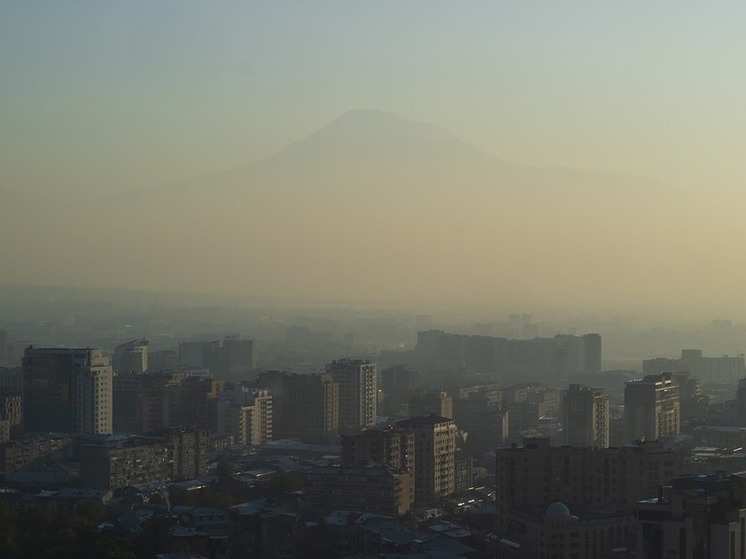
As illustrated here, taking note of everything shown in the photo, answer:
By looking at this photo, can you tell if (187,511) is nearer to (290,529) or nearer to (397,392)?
(290,529)

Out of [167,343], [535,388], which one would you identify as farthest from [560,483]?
[167,343]

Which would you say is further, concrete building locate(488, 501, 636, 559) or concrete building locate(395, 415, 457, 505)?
concrete building locate(395, 415, 457, 505)

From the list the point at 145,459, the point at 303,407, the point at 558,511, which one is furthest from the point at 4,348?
the point at 558,511

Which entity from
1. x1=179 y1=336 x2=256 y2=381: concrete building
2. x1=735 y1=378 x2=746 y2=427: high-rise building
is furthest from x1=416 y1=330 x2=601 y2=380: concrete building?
x1=735 y1=378 x2=746 y2=427: high-rise building

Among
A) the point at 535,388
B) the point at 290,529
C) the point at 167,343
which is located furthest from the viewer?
the point at 167,343

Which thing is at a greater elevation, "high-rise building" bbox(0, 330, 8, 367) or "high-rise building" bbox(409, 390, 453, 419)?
"high-rise building" bbox(0, 330, 8, 367)

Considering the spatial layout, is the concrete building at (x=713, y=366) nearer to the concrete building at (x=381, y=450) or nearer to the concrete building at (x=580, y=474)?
the concrete building at (x=381, y=450)

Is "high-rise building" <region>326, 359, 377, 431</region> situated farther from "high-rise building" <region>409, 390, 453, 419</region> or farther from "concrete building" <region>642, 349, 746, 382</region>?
"concrete building" <region>642, 349, 746, 382</region>
